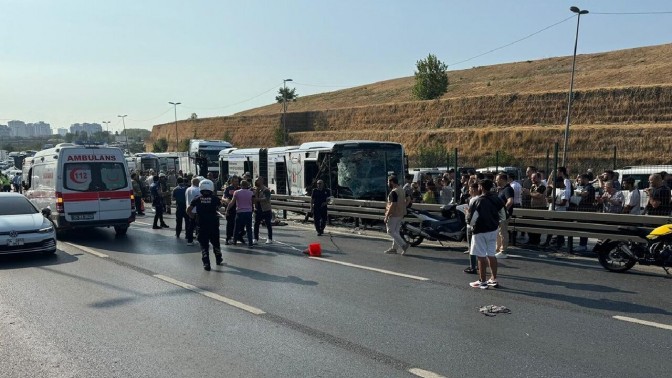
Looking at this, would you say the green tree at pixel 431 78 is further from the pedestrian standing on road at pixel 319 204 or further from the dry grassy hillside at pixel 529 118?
the pedestrian standing on road at pixel 319 204

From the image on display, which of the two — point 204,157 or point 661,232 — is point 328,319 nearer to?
point 661,232

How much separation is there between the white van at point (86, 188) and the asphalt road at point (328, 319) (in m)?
3.10

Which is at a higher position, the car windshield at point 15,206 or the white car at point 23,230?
the car windshield at point 15,206

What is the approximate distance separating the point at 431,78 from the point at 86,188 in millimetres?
66339

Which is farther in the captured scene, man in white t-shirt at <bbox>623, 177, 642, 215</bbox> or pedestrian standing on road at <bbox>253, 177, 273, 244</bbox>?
pedestrian standing on road at <bbox>253, 177, 273, 244</bbox>

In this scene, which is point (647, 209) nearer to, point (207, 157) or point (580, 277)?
point (580, 277)

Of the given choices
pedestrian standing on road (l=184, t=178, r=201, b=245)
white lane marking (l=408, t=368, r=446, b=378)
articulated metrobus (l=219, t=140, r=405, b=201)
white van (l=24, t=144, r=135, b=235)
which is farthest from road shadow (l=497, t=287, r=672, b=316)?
white van (l=24, t=144, r=135, b=235)

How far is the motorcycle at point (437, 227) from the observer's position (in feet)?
43.9

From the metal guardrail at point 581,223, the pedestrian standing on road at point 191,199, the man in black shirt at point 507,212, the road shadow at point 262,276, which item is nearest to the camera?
the road shadow at point 262,276

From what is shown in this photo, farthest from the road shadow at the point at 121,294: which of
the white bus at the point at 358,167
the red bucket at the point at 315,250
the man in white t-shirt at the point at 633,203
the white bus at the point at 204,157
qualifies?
the white bus at the point at 204,157

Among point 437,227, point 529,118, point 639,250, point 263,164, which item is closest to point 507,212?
point 437,227

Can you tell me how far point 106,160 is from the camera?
16.2m

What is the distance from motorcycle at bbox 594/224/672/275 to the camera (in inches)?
388

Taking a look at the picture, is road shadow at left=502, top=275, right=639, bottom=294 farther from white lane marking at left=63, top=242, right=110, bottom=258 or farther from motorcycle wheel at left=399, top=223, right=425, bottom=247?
white lane marking at left=63, top=242, right=110, bottom=258
